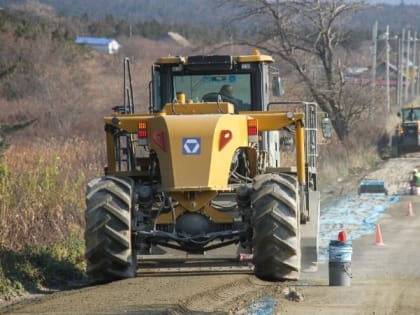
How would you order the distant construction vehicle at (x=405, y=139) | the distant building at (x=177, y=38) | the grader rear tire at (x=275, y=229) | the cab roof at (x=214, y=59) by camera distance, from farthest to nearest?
the distant building at (x=177, y=38) → the distant construction vehicle at (x=405, y=139) → the cab roof at (x=214, y=59) → the grader rear tire at (x=275, y=229)

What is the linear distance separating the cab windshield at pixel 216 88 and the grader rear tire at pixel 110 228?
2.96m

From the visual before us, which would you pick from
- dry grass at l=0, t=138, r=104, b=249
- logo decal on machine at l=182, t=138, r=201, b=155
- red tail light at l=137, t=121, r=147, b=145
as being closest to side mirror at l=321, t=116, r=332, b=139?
red tail light at l=137, t=121, r=147, b=145

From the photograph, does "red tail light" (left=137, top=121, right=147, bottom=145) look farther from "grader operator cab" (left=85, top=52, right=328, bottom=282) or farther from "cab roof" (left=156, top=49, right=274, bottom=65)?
"cab roof" (left=156, top=49, right=274, bottom=65)

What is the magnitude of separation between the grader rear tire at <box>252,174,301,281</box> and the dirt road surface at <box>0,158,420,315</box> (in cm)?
36

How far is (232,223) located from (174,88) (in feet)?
11.0

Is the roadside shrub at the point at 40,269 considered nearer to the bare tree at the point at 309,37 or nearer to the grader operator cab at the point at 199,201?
the grader operator cab at the point at 199,201

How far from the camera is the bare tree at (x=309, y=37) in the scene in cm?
4359

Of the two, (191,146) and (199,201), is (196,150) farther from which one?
(199,201)

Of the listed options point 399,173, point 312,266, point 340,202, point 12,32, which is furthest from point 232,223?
point 12,32

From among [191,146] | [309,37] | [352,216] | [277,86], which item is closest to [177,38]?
[309,37]

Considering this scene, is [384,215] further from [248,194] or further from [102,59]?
[102,59]

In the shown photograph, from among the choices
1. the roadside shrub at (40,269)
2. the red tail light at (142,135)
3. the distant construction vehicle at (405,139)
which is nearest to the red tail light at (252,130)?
the red tail light at (142,135)

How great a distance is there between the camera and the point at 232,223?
44.2 ft

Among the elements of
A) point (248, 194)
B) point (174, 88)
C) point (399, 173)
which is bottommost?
point (399, 173)
